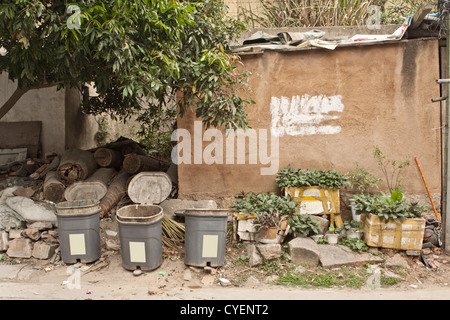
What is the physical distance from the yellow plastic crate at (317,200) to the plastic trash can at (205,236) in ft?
4.80

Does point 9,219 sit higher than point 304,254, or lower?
higher

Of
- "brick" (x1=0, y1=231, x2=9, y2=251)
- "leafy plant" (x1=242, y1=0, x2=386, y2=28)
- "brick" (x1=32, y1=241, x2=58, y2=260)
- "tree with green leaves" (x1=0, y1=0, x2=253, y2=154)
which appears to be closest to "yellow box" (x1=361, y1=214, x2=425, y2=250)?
"tree with green leaves" (x1=0, y1=0, x2=253, y2=154)

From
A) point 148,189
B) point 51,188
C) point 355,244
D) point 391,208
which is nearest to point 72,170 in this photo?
point 51,188

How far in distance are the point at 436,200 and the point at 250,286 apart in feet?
11.8

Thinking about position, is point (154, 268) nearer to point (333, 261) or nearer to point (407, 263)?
point (333, 261)

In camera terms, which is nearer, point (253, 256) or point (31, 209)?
point (253, 256)

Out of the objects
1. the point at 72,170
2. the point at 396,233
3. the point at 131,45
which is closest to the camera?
the point at 131,45

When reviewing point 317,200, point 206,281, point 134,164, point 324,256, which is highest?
point 134,164

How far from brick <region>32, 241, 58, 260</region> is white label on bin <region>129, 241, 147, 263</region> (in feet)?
4.48

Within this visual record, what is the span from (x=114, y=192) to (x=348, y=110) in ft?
14.2

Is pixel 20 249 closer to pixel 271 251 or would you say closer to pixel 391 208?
pixel 271 251

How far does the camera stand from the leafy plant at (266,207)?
502 cm

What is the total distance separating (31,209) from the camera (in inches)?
216

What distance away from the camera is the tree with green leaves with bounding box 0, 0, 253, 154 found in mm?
3846
